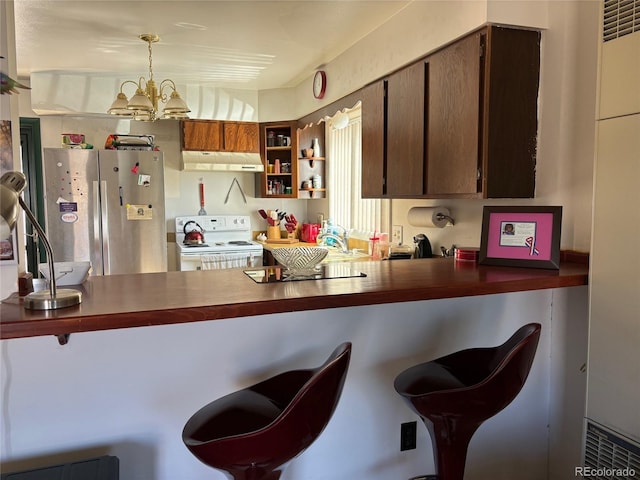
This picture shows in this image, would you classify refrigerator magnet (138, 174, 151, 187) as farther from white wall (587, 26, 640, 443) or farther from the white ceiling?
white wall (587, 26, 640, 443)

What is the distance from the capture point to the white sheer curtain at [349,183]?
374cm

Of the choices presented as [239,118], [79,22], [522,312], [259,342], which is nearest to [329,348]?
[259,342]

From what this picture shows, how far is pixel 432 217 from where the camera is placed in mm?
2703

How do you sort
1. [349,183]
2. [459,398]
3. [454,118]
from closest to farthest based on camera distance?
[459,398], [454,118], [349,183]

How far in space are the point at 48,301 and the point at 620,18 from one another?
195cm

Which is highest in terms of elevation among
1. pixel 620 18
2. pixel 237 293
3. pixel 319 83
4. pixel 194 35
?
pixel 194 35

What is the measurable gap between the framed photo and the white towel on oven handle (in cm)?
281

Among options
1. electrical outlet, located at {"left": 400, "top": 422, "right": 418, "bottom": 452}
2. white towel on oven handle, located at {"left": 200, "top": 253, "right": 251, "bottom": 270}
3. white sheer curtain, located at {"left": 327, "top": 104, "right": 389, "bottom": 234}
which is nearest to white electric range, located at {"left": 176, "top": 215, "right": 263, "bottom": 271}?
white towel on oven handle, located at {"left": 200, "top": 253, "right": 251, "bottom": 270}

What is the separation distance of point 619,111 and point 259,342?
1461 mm

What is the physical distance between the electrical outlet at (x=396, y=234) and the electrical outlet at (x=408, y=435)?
1614 mm

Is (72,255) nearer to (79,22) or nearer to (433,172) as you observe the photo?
(79,22)

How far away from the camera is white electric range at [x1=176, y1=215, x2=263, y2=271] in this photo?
438cm

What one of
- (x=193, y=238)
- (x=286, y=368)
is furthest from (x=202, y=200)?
(x=286, y=368)

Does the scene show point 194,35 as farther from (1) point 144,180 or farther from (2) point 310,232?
(2) point 310,232
